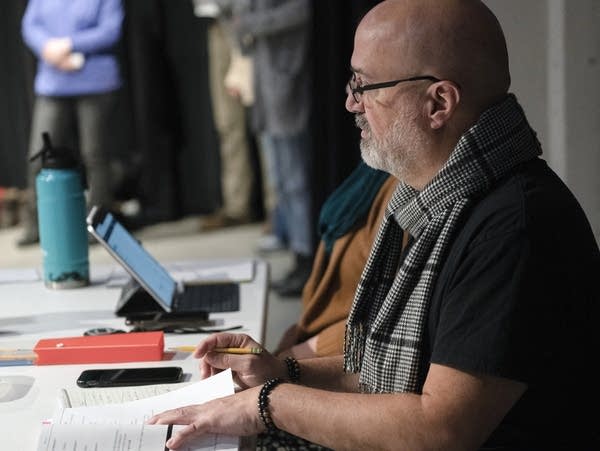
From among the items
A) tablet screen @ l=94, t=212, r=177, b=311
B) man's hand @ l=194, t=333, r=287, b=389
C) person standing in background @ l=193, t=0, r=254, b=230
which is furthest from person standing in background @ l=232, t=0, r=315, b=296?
man's hand @ l=194, t=333, r=287, b=389

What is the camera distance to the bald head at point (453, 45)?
1275mm

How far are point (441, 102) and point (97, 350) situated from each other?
0.70 m

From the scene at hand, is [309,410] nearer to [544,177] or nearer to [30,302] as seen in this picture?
[544,177]

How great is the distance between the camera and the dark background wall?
5.76m

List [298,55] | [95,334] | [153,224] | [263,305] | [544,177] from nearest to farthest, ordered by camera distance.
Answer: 1. [544,177]
2. [95,334]
3. [263,305]
4. [298,55]
5. [153,224]

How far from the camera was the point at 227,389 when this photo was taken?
1.35m

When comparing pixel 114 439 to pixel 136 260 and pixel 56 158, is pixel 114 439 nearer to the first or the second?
pixel 136 260

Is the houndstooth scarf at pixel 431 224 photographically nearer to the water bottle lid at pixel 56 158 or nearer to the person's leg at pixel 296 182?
the water bottle lid at pixel 56 158

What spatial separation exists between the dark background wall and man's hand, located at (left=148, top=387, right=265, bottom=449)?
434cm

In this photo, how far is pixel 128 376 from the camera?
1436 millimetres

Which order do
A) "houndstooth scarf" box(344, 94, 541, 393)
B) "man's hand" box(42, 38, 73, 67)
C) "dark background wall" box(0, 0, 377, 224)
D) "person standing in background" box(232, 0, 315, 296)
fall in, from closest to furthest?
1. "houndstooth scarf" box(344, 94, 541, 393)
2. "person standing in background" box(232, 0, 315, 296)
3. "man's hand" box(42, 38, 73, 67)
4. "dark background wall" box(0, 0, 377, 224)

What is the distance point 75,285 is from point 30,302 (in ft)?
0.48

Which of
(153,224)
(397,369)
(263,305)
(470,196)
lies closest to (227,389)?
(397,369)

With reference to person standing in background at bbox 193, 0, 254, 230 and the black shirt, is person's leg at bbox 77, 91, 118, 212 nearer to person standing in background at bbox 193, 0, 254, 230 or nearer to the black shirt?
person standing in background at bbox 193, 0, 254, 230
